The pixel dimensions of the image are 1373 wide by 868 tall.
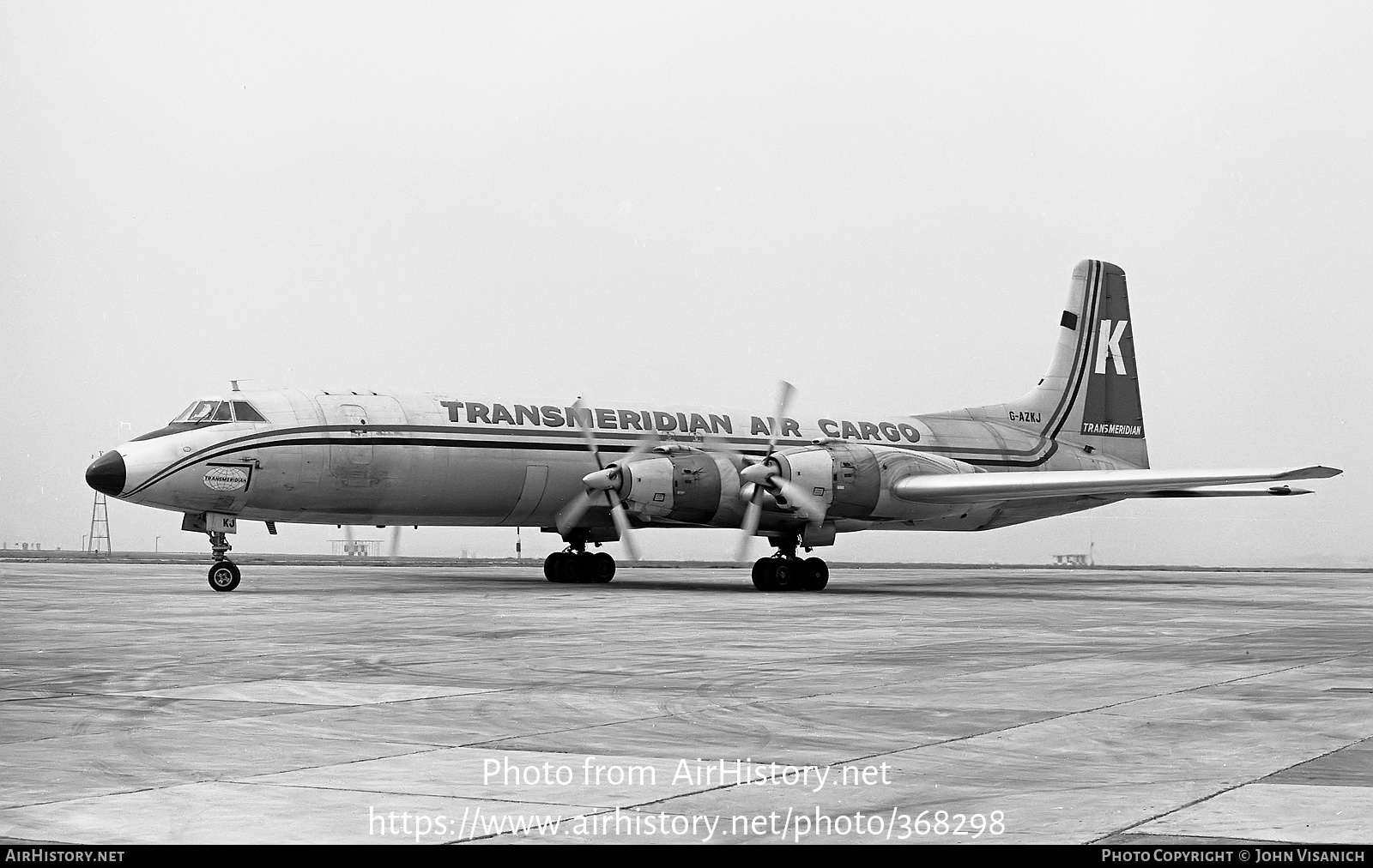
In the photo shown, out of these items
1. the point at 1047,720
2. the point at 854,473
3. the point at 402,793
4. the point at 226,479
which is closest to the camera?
the point at 402,793

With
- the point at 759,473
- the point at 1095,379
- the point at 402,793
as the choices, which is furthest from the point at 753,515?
the point at 402,793

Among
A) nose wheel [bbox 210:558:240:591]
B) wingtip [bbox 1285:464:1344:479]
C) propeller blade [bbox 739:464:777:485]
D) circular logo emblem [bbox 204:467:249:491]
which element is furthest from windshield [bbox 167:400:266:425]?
wingtip [bbox 1285:464:1344:479]

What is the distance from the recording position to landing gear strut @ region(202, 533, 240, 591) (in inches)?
1112

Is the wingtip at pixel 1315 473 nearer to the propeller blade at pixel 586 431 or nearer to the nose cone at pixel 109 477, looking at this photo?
the propeller blade at pixel 586 431

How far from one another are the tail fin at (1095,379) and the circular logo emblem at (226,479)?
22812 millimetres

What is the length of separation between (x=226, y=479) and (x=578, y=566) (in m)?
9.98

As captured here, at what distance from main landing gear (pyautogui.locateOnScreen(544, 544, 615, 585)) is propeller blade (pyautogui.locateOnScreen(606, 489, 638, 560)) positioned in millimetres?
3992

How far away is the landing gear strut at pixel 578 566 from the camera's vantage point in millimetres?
35812

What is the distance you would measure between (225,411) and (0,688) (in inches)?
734

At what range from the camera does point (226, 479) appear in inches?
1134

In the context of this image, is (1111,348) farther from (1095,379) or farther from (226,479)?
(226,479)

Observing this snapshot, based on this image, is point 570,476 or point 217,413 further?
point 570,476

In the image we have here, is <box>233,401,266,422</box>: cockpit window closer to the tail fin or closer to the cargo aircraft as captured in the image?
the cargo aircraft
